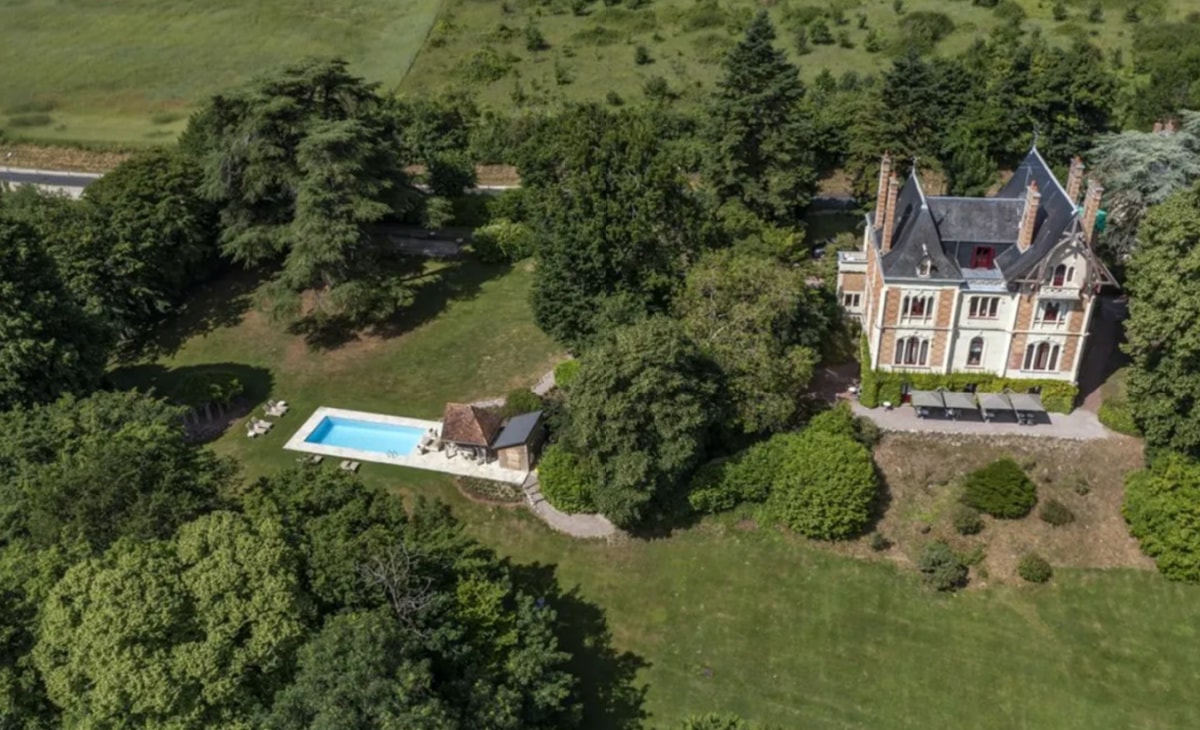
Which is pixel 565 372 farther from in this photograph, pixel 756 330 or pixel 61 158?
pixel 61 158

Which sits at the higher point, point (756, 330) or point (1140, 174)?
point (1140, 174)

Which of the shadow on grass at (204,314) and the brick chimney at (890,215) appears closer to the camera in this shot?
the brick chimney at (890,215)

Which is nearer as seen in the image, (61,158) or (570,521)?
(570,521)

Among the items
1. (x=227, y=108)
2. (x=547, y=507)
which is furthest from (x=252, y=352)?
(x=547, y=507)

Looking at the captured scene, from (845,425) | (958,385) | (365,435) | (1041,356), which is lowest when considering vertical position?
(365,435)

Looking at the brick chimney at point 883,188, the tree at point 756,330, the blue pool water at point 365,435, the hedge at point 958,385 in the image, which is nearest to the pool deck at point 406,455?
the blue pool water at point 365,435

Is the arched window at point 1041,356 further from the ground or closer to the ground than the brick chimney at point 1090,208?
closer to the ground

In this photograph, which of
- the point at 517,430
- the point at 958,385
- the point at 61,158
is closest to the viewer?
the point at 517,430

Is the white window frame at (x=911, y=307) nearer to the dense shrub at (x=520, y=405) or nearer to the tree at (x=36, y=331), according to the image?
the dense shrub at (x=520, y=405)

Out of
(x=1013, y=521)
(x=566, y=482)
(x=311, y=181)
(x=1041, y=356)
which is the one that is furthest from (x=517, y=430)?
(x=1041, y=356)
